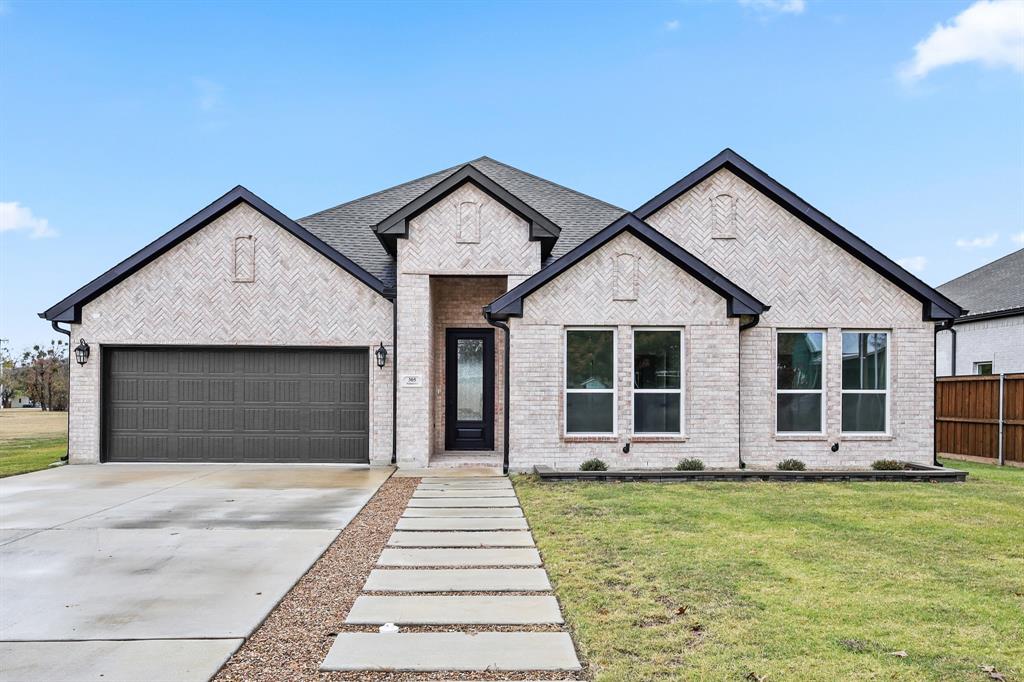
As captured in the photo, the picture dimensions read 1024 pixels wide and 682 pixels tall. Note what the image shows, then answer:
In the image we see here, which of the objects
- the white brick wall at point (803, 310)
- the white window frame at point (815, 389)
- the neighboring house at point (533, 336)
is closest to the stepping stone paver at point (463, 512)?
the neighboring house at point (533, 336)

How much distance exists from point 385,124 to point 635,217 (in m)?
13.8

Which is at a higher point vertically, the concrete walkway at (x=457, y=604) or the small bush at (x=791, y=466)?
the concrete walkway at (x=457, y=604)

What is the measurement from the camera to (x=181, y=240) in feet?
42.4

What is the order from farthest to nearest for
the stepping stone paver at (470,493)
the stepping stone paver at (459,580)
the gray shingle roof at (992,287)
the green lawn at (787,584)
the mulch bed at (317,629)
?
the gray shingle roof at (992,287) < the stepping stone paver at (470,493) < the stepping stone paver at (459,580) < the green lawn at (787,584) < the mulch bed at (317,629)

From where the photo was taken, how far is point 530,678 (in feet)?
11.9

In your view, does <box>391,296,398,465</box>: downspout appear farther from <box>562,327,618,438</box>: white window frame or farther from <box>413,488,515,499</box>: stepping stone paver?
<box>562,327,618,438</box>: white window frame

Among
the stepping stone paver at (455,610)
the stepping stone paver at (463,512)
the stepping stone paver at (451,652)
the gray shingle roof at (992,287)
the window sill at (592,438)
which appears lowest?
the stepping stone paver at (463,512)

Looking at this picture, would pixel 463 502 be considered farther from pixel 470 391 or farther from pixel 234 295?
pixel 234 295

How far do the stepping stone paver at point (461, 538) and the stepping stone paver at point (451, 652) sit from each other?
234cm

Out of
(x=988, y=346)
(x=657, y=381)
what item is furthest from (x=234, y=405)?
(x=988, y=346)

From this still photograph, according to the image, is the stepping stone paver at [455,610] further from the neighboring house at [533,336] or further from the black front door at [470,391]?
the black front door at [470,391]

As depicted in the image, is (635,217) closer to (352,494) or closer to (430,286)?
(430,286)

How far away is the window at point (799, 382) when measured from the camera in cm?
1248

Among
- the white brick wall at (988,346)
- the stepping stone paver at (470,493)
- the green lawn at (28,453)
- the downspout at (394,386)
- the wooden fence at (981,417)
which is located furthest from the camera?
the white brick wall at (988,346)
